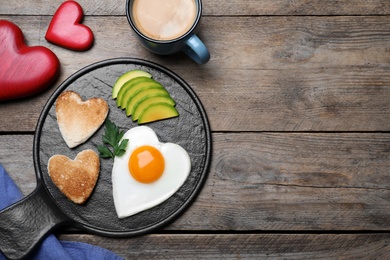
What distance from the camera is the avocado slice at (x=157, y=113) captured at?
132 cm

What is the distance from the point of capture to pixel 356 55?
4.66ft

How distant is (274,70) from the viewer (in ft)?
4.59

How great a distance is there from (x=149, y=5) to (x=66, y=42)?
0.87 feet

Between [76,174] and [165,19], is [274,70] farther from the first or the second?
[76,174]

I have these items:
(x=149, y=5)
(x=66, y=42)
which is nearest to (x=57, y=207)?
(x=66, y=42)

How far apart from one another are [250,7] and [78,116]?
0.59 metres

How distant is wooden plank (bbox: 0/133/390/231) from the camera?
4.36 feet

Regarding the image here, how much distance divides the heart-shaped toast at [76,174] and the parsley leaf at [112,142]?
1.1 inches

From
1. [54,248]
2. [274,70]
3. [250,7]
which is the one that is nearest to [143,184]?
[54,248]

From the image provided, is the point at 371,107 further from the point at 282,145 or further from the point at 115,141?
the point at 115,141

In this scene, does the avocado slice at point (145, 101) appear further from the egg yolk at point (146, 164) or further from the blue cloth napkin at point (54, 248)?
the blue cloth napkin at point (54, 248)

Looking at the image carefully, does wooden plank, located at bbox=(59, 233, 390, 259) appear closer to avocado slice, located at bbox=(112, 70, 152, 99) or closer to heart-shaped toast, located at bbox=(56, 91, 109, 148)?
heart-shaped toast, located at bbox=(56, 91, 109, 148)

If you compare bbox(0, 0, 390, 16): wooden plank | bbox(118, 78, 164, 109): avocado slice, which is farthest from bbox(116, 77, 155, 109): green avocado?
bbox(0, 0, 390, 16): wooden plank

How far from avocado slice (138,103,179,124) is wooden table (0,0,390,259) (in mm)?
102
